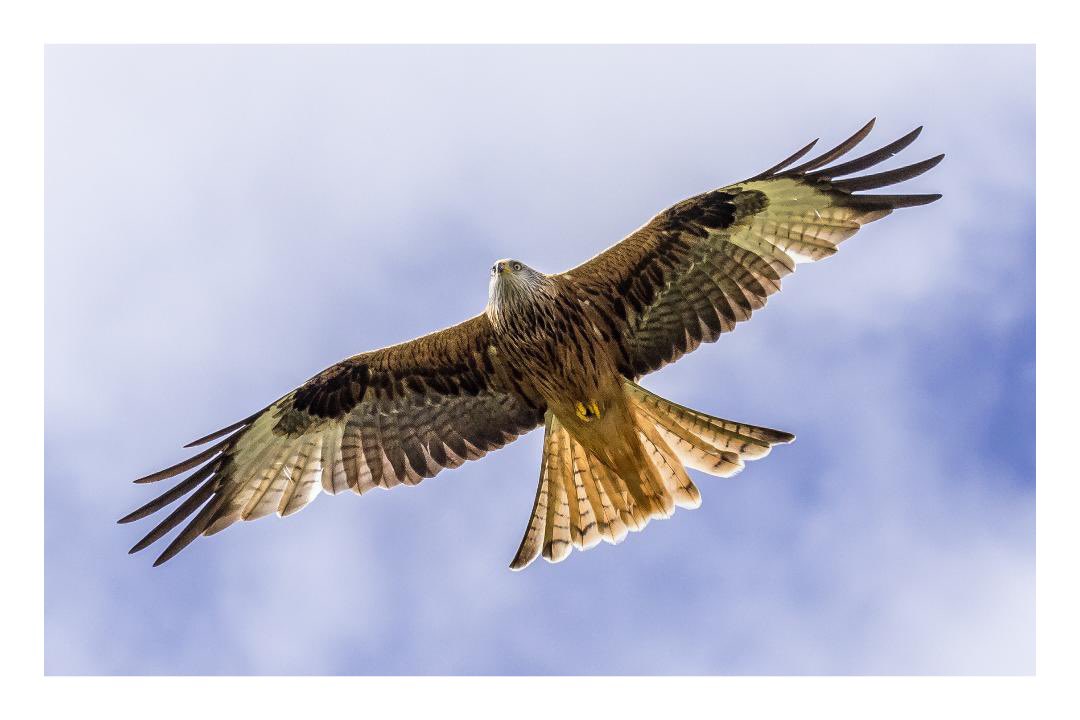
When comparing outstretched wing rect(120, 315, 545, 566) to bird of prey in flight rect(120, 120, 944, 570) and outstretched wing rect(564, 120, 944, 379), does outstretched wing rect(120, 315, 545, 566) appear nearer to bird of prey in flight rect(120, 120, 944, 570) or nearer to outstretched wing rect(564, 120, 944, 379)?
bird of prey in flight rect(120, 120, 944, 570)

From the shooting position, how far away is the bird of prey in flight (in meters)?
8.80

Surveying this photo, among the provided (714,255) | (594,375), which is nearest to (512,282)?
(594,375)

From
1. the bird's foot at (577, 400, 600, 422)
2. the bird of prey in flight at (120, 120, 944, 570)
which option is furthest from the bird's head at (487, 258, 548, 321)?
the bird's foot at (577, 400, 600, 422)

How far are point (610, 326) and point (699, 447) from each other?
111 cm

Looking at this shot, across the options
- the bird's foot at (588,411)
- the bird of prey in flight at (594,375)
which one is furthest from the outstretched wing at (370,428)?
the bird's foot at (588,411)

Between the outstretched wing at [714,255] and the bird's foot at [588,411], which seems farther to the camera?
the bird's foot at [588,411]

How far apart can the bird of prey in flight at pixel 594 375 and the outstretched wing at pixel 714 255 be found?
1 cm

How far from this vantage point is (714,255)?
8953 millimetres

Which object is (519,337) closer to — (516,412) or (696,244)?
(516,412)

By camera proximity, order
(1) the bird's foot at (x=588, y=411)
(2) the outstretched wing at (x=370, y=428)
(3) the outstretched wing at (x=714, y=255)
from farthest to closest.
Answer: (2) the outstretched wing at (x=370, y=428)
(1) the bird's foot at (x=588, y=411)
(3) the outstretched wing at (x=714, y=255)

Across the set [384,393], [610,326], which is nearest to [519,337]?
[610,326]

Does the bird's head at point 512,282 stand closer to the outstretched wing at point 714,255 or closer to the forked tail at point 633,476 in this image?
the outstretched wing at point 714,255

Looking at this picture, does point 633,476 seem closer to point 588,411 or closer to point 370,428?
point 588,411

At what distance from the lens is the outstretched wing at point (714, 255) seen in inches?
345
